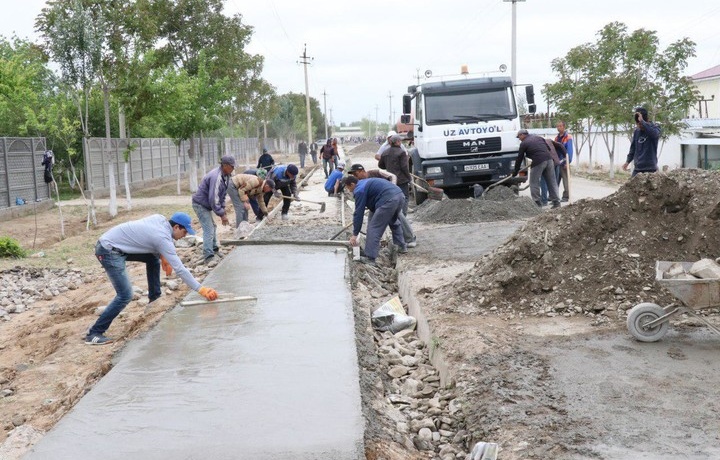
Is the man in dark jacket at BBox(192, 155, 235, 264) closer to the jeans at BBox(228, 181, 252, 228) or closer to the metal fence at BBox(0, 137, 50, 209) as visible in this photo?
the jeans at BBox(228, 181, 252, 228)

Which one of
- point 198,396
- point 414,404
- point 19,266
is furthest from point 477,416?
point 19,266

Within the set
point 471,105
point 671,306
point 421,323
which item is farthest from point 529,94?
point 671,306

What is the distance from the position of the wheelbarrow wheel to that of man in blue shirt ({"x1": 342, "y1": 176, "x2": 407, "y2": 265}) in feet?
14.2

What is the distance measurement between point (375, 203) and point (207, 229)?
2580 millimetres

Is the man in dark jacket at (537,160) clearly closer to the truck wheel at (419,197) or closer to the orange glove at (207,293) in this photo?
the truck wheel at (419,197)

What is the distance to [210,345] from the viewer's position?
5973 mm

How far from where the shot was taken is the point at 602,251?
761cm

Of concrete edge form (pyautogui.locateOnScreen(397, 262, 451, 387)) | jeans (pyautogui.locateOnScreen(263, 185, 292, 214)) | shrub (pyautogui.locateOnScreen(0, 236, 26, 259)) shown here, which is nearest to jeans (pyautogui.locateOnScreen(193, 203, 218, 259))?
concrete edge form (pyautogui.locateOnScreen(397, 262, 451, 387))

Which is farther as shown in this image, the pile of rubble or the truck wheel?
the truck wheel

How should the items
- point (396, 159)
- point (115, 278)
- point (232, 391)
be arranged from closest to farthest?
point (232, 391), point (115, 278), point (396, 159)

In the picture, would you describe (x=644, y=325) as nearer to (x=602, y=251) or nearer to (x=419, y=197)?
(x=602, y=251)

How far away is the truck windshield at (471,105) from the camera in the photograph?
15.4 metres

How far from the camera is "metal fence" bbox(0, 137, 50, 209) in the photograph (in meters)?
19.9

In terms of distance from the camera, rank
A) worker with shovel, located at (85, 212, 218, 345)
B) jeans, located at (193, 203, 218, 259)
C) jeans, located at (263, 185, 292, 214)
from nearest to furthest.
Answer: worker with shovel, located at (85, 212, 218, 345), jeans, located at (193, 203, 218, 259), jeans, located at (263, 185, 292, 214)
